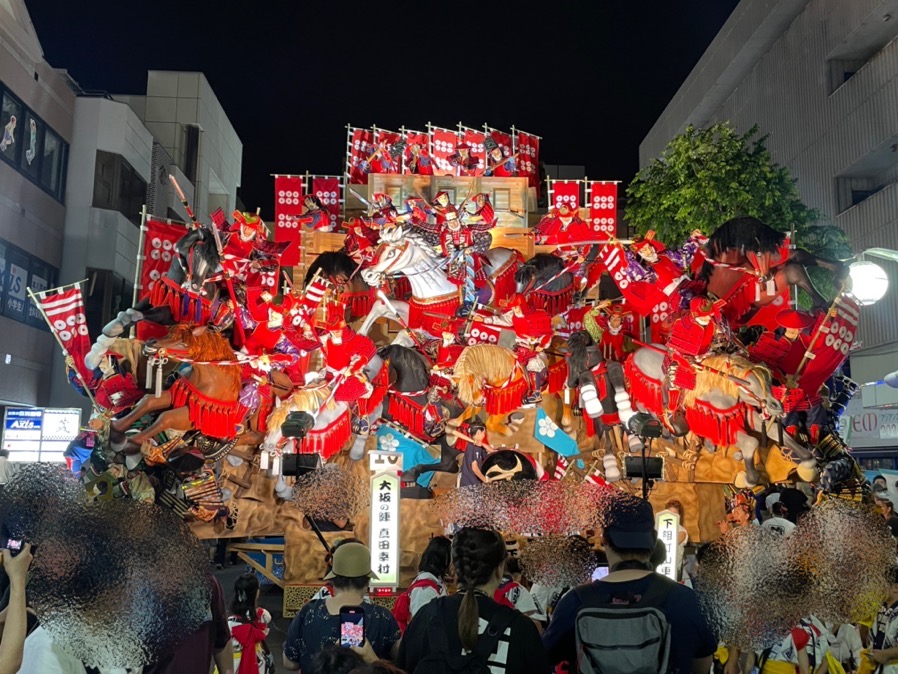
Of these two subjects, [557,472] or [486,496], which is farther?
[557,472]

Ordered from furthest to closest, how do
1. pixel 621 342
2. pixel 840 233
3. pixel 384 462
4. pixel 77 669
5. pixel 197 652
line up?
pixel 840 233, pixel 621 342, pixel 384 462, pixel 197 652, pixel 77 669

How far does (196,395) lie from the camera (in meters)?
10.1

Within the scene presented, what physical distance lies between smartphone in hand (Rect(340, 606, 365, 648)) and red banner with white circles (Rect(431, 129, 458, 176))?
672 inches

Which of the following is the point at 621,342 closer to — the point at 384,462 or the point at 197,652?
the point at 384,462

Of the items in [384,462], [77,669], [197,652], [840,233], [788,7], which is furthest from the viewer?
[788,7]

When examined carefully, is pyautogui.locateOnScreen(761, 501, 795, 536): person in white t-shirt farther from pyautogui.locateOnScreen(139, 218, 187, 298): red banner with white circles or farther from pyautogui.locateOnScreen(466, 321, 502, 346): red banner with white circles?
pyautogui.locateOnScreen(139, 218, 187, 298): red banner with white circles

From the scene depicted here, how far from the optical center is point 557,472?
40.5 ft

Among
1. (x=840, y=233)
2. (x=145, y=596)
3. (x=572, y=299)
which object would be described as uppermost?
(x=840, y=233)

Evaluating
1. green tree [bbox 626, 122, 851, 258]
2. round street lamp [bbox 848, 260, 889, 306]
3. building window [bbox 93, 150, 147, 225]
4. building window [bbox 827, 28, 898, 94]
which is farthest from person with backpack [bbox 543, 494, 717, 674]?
building window [bbox 93, 150, 147, 225]

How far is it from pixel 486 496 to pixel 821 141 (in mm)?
16112

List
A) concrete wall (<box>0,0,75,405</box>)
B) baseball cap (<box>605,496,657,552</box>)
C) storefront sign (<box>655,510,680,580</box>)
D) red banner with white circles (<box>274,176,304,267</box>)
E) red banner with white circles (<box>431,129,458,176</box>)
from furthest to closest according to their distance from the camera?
1. red banner with white circles (<box>431,129,458,176</box>)
2. red banner with white circles (<box>274,176,304,267</box>)
3. concrete wall (<box>0,0,75,405</box>)
4. storefront sign (<box>655,510,680,580</box>)
5. baseball cap (<box>605,496,657,552</box>)

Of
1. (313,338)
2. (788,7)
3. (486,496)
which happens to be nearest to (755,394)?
(486,496)

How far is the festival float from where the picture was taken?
9797 mm

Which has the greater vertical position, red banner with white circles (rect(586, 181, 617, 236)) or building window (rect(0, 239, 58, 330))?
red banner with white circles (rect(586, 181, 617, 236))
